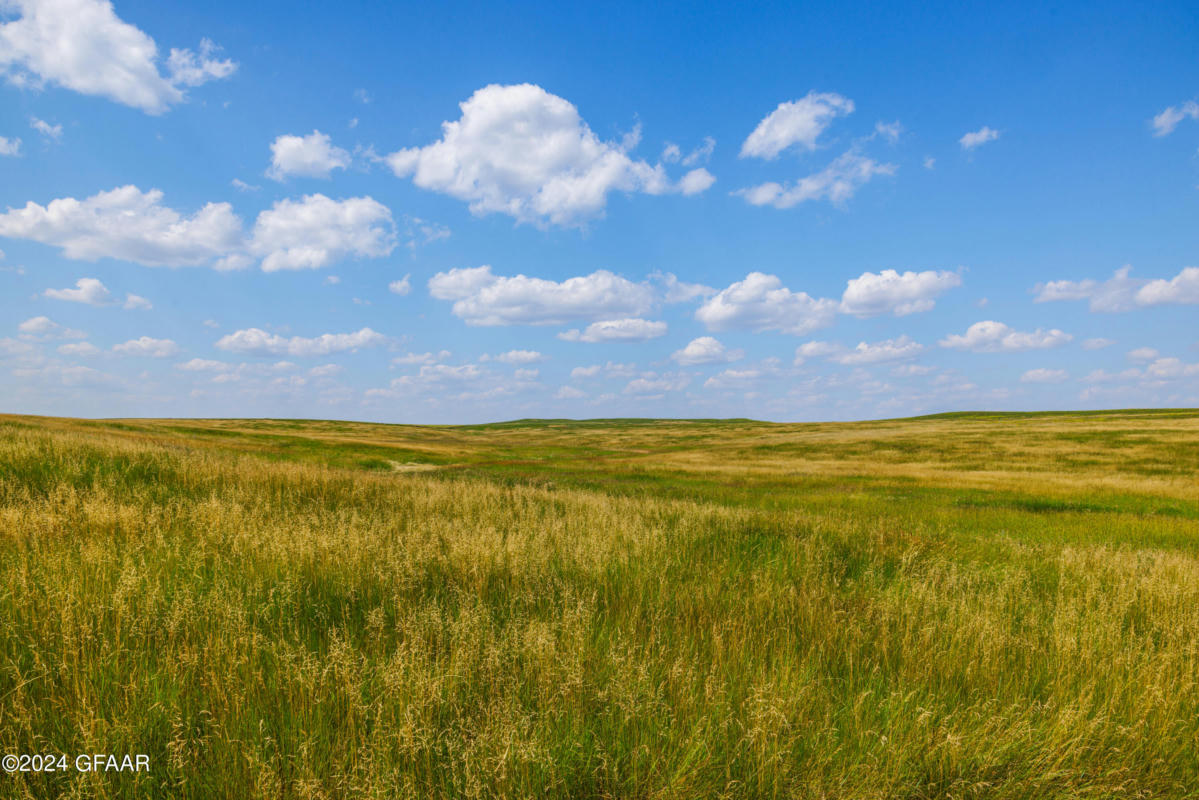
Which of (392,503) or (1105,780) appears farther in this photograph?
A: (392,503)

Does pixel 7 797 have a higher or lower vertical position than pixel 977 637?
higher

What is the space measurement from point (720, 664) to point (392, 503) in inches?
347

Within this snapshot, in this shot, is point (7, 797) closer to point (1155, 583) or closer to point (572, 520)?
point (572, 520)

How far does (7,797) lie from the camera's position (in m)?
2.49

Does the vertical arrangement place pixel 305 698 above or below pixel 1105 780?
above

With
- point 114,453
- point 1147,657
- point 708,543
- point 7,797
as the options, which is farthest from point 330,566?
point 114,453

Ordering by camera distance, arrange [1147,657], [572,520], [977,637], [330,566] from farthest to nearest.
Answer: [572,520]
[330,566]
[977,637]
[1147,657]

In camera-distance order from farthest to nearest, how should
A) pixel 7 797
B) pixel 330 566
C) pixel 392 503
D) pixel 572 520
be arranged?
pixel 392 503 → pixel 572 520 → pixel 330 566 → pixel 7 797

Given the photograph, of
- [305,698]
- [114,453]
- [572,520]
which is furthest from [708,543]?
[114,453]

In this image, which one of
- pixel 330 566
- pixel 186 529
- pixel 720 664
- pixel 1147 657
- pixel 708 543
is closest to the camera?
pixel 720 664

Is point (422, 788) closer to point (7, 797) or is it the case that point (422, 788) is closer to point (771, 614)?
point (7, 797)

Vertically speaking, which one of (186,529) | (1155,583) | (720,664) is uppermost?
(186,529)

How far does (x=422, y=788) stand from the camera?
9.09 ft

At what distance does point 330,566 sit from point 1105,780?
677 centimetres
